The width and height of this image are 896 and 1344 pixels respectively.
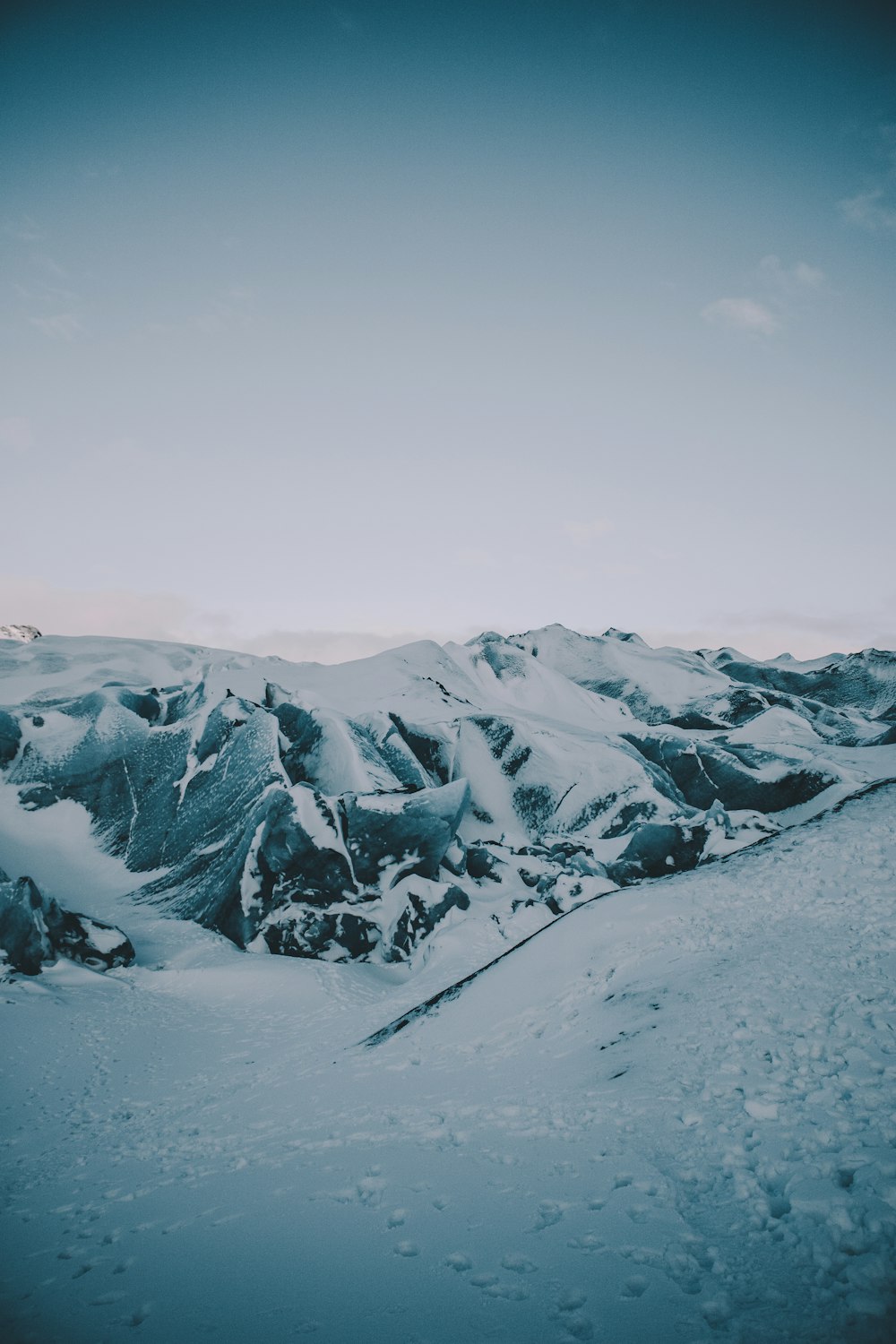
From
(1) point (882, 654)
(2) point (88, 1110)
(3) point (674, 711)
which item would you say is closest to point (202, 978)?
(2) point (88, 1110)

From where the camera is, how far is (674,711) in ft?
245

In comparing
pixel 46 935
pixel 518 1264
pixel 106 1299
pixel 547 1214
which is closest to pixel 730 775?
pixel 46 935

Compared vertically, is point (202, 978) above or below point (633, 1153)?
below

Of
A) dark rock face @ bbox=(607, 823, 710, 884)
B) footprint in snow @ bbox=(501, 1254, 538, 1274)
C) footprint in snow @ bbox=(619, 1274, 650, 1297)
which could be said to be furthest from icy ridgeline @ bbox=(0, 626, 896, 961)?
footprint in snow @ bbox=(619, 1274, 650, 1297)

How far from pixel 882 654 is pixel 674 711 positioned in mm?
37456

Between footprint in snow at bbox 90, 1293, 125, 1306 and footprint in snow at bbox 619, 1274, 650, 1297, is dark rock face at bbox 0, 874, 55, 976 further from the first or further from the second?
footprint in snow at bbox 619, 1274, 650, 1297

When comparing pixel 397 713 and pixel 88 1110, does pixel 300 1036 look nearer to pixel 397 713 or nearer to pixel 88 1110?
pixel 88 1110

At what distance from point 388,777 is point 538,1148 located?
29699 mm

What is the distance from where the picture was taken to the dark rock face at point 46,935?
1788 centimetres

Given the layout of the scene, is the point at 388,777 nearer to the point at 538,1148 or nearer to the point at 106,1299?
the point at 538,1148

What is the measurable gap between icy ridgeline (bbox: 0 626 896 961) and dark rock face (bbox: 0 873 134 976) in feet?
16.6

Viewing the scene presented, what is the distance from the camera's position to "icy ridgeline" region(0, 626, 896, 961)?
81.3 ft

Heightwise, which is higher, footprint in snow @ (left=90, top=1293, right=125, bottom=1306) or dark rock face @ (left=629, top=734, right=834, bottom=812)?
footprint in snow @ (left=90, top=1293, right=125, bottom=1306)

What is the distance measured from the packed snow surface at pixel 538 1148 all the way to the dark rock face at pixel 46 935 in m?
3.68
